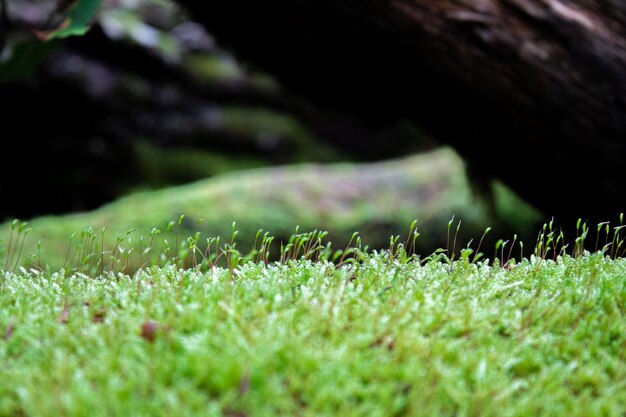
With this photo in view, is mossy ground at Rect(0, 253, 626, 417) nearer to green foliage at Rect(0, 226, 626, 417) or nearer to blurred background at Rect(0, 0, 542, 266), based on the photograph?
green foliage at Rect(0, 226, 626, 417)

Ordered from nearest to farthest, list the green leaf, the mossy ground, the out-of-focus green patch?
the mossy ground, the green leaf, the out-of-focus green patch

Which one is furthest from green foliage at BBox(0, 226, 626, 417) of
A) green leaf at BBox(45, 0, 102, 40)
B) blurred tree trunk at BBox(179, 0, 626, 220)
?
blurred tree trunk at BBox(179, 0, 626, 220)

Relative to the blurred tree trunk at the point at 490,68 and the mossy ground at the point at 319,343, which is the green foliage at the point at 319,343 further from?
the blurred tree trunk at the point at 490,68

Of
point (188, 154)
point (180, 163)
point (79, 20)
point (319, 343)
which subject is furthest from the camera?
point (188, 154)

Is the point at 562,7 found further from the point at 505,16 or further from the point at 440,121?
the point at 440,121

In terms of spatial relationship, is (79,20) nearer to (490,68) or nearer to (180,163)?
(490,68)

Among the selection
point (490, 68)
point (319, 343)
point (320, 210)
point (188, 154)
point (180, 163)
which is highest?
point (490, 68)

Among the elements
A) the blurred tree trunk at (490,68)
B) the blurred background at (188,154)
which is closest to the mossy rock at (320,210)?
the blurred background at (188,154)

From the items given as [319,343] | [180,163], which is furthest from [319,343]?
[180,163]
